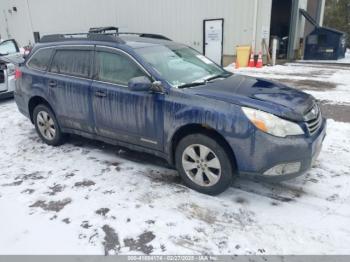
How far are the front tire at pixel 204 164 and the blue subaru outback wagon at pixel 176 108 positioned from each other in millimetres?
11

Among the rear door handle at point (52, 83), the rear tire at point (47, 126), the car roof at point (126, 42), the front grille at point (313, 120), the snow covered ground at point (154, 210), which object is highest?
the car roof at point (126, 42)

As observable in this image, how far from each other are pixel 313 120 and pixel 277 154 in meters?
0.69

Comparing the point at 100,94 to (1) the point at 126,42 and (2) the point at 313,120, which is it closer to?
(1) the point at 126,42

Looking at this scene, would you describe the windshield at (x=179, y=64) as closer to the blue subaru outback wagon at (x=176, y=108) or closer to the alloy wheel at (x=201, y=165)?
the blue subaru outback wagon at (x=176, y=108)

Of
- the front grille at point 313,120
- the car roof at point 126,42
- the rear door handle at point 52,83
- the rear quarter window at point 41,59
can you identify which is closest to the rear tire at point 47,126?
the rear door handle at point 52,83

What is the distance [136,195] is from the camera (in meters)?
3.71

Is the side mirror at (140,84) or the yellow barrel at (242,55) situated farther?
the yellow barrel at (242,55)

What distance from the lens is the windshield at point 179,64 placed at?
12.8ft

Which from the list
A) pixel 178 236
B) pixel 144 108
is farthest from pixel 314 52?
pixel 178 236

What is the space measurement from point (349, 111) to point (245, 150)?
14.5 feet

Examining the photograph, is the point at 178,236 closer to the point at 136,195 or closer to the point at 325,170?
the point at 136,195

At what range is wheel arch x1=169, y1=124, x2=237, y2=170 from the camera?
3412 mm

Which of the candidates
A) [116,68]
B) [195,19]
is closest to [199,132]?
[116,68]

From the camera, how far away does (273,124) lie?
3145mm
